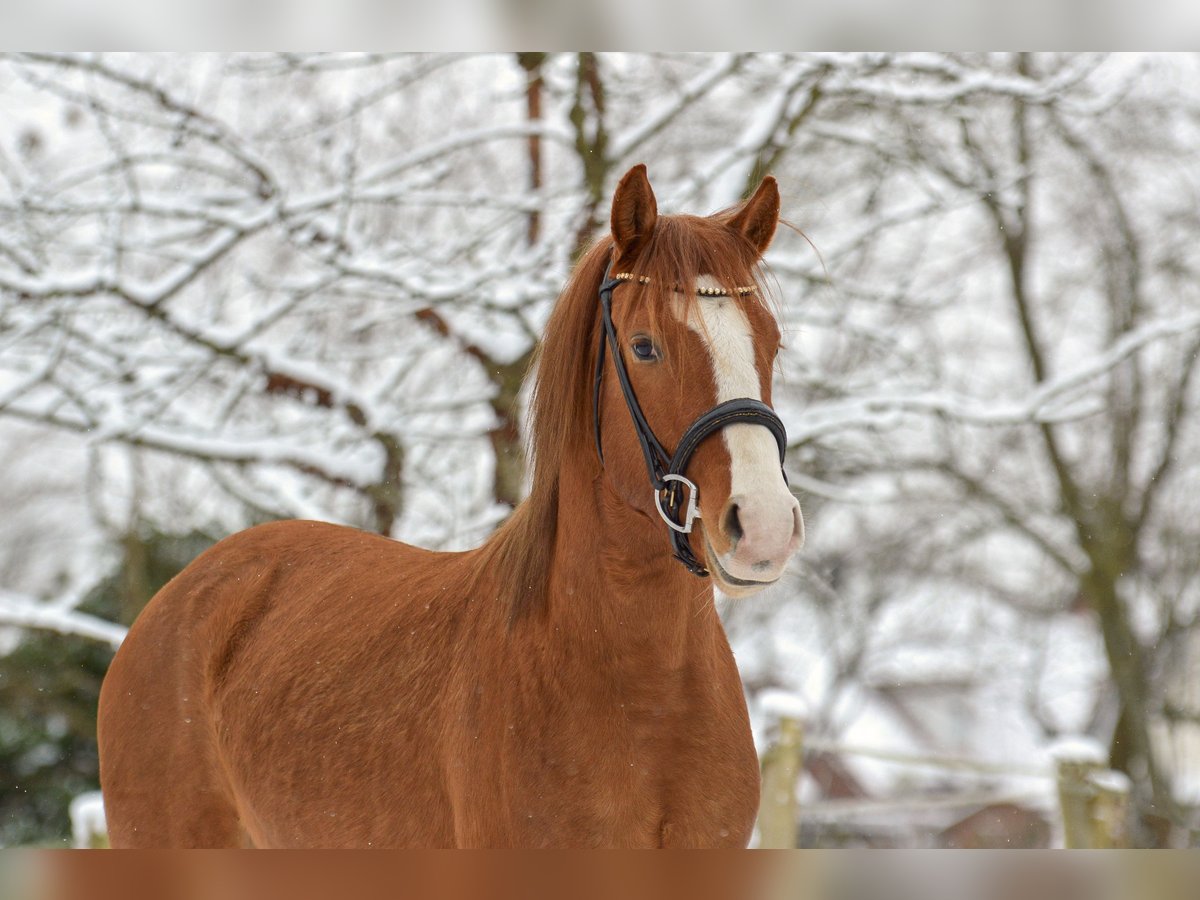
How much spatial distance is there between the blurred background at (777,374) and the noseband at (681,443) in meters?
1.09

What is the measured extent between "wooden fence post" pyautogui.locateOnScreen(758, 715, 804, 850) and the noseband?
10.2ft

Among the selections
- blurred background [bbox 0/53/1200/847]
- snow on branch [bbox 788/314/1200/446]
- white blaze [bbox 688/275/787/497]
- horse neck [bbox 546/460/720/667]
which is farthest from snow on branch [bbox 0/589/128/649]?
white blaze [bbox 688/275/787/497]

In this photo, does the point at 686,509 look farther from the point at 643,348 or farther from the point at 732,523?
the point at 643,348

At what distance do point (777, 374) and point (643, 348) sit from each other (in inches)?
131

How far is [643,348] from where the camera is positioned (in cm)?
177

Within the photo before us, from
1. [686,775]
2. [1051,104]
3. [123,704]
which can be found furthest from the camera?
[1051,104]

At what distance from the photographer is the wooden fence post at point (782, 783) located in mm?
4500

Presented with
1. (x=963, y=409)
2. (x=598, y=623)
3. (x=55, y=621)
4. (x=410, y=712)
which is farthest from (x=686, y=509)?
(x=55, y=621)

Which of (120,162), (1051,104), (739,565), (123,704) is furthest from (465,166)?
(739,565)

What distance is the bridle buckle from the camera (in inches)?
64.3

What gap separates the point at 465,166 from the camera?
7.07 meters
